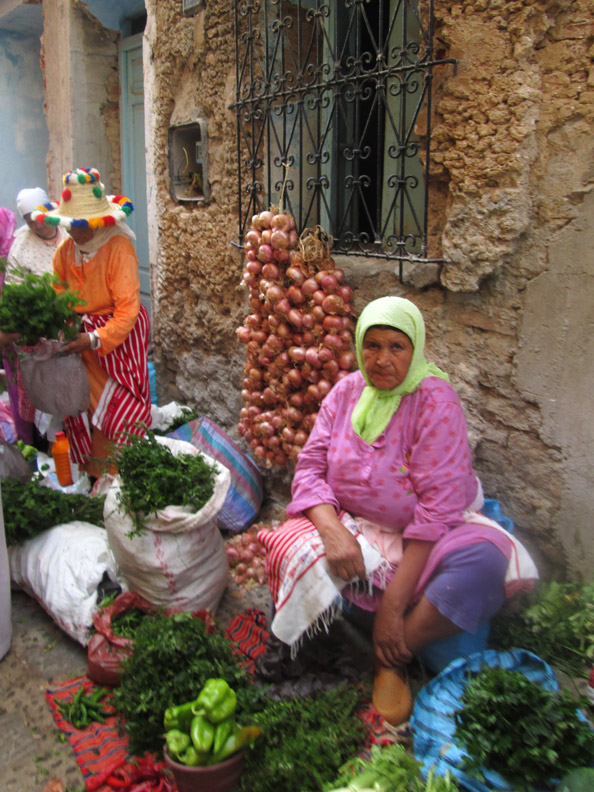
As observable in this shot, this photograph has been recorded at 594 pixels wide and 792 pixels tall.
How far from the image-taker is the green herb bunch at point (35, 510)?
322cm

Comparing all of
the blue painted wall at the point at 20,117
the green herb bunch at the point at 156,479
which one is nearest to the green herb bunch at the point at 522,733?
the green herb bunch at the point at 156,479

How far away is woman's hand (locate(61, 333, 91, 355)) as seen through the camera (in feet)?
12.1

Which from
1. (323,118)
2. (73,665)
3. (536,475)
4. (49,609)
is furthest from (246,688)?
(323,118)

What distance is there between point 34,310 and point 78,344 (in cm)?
33

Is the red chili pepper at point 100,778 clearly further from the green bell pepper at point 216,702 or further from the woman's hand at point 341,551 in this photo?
the woman's hand at point 341,551

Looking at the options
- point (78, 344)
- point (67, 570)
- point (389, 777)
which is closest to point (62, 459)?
point (78, 344)

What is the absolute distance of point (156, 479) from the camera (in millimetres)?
2834

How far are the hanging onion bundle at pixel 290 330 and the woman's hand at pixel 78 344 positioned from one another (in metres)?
0.85

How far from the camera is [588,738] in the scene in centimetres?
187

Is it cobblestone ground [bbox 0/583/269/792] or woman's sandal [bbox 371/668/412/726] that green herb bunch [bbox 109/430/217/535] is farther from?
woman's sandal [bbox 371/668/412/726]

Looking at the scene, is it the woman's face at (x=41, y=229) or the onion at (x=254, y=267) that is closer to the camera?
the onion at (x=254, y=267)

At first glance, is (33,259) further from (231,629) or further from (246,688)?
(246,688)

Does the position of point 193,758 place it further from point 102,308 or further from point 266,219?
point 102,308

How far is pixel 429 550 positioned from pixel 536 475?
582 mm
